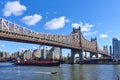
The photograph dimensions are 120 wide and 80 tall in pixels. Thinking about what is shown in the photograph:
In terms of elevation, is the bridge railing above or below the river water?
above

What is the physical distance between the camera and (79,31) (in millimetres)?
133000

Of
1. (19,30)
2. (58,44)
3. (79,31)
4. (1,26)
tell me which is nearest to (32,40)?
(19,30)

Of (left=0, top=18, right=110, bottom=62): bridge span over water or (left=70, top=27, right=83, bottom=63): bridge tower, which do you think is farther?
(left=70, top=27, right=83, bottom=63): bridge tower

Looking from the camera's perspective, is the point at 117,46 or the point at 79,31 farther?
the point at 117,46

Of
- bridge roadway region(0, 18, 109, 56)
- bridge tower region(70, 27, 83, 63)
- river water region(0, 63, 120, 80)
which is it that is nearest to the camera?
river water region(0, 63, 120, 80)

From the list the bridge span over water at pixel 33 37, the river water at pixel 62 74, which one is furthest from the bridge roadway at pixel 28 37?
the river water at pixel 62 74

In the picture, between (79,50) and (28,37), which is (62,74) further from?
(79,50)

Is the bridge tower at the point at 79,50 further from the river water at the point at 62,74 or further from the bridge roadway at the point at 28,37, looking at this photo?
the river water at the point at 62,74

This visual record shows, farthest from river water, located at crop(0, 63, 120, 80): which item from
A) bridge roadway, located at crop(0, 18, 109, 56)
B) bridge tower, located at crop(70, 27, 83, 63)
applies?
bridge tower, located at crop(70, 27, 83, 63)

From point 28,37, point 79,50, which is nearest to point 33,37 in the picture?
point 28,37

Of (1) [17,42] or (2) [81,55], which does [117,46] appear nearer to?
(2) [81,55]

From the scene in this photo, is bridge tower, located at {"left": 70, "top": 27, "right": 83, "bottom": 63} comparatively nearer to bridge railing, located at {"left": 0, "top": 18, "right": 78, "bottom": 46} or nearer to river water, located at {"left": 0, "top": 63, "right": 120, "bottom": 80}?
bridge railing, located at {"left": 0, "top": 18, "right": 78, "bottom": 46}

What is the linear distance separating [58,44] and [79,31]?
38.2 m

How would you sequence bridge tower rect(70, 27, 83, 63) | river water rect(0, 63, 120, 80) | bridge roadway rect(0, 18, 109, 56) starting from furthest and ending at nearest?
bridge tower rect(70, 27, 83, 63) → bridge roadway rect(0, 18, 109, 56) → river water rect(0, 63, 120, 80)
